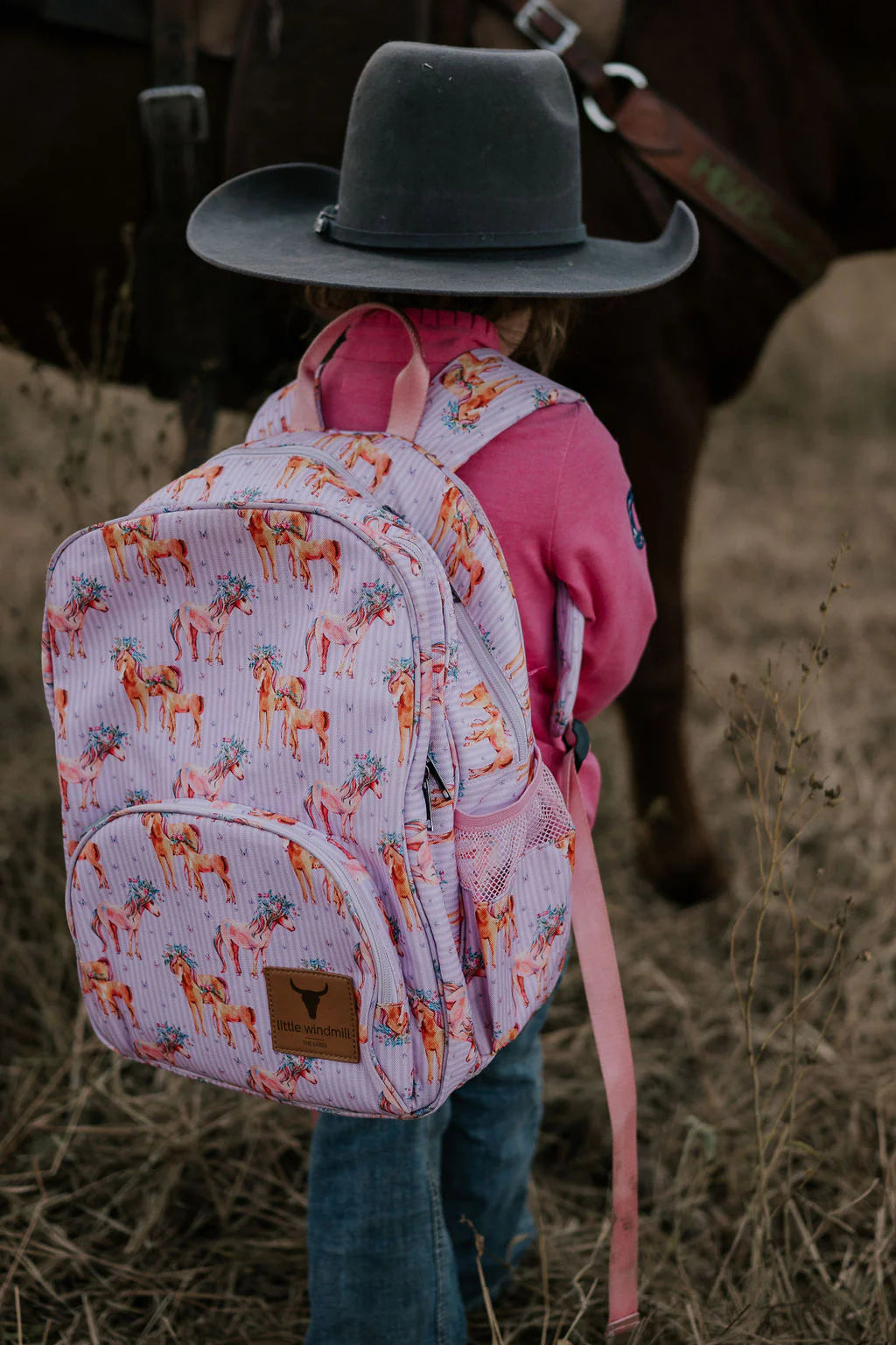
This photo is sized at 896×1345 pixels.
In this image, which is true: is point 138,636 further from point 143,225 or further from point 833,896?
point 833,896

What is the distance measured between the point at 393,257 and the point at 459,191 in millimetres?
84

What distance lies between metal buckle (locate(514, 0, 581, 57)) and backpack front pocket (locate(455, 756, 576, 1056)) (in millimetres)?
1065

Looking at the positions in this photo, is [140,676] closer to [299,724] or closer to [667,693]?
[299,724]

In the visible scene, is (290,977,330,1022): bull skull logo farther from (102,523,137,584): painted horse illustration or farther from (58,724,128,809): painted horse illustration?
(102,523,137,584): painted horse illustration

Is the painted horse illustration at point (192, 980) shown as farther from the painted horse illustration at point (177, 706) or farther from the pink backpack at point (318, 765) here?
the painted horse illustration at point (177, 706)

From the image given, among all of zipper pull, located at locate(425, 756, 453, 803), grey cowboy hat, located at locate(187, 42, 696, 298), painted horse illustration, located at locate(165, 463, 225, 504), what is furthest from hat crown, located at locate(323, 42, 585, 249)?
zipper pull, located at locate(425, 756, 453, 803)

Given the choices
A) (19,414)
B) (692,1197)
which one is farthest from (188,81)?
(19,414)

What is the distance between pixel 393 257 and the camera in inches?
44.2

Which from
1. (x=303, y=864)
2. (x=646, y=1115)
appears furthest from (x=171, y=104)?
(x=646, y=1115)

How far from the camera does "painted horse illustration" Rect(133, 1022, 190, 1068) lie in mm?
1113

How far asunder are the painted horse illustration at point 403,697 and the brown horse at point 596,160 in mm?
829

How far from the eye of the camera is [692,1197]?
5.30ft

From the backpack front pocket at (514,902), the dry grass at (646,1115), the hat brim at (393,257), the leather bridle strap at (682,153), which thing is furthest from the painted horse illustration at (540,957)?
the leather bridle strap at (682,153)

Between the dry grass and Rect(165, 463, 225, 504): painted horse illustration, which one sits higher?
Rect(165, 463, 225, 504): painted horse illustration
